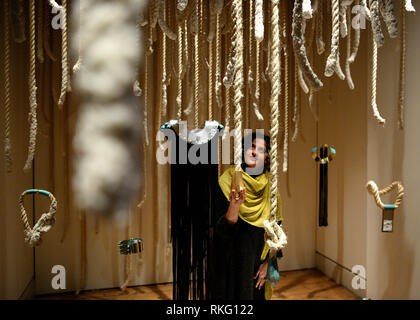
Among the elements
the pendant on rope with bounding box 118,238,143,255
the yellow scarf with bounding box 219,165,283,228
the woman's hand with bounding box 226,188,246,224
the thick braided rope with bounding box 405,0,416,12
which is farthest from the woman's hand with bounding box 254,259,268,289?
the thick braided rope with bounding box 405,0,416,12

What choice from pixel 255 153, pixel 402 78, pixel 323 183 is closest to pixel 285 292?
pixel 323 183

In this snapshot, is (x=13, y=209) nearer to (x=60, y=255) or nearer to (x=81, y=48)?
(x=60, y=255)

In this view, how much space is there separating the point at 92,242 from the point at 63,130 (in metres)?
0.62

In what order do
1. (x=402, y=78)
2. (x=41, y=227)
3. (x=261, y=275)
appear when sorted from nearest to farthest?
(x=41, y=227), (x=261, y=275), (x=402, y=78)

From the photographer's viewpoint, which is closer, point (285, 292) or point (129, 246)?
point (129, 246)

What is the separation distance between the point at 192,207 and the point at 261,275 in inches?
13.2

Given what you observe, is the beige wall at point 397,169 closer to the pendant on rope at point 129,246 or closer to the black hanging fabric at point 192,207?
the black hanging fabric at point 192,207

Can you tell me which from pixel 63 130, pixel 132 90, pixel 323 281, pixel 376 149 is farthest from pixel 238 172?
pixel 323 281

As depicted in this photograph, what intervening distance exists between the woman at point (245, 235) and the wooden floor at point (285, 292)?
0.85 m

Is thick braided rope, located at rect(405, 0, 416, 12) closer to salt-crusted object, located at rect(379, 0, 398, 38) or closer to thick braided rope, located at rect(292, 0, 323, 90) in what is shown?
salt-crusted object, located at rect(379, 0, 398, 38)

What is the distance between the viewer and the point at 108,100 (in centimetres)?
94

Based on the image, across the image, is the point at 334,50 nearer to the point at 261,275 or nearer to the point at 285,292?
the point at 261,275

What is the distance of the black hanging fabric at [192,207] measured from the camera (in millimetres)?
1029

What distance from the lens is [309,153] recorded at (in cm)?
227
